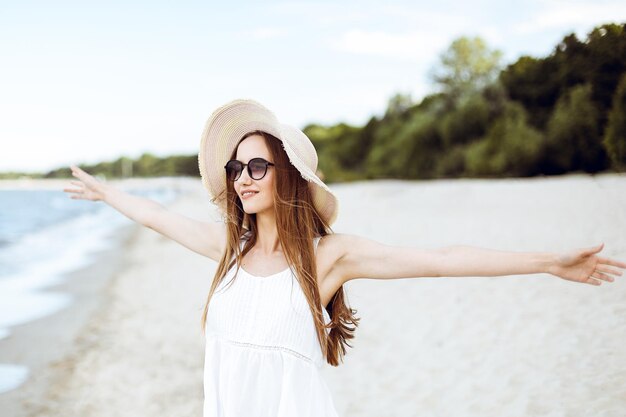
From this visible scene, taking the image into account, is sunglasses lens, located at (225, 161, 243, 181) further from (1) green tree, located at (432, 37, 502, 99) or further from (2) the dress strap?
(1) green tree, located at (432, 37, 502, 99)

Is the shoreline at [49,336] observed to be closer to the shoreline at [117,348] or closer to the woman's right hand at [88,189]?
the shoreline at [117,348]

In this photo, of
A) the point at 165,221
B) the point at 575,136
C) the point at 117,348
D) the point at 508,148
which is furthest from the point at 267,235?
the point at 508,148

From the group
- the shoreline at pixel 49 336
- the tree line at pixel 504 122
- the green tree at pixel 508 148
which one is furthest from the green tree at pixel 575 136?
the shoreline at pixel 49 336

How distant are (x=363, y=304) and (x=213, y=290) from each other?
5381 mm

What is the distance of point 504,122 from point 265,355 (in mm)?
21073

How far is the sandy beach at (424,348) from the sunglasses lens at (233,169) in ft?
1.95

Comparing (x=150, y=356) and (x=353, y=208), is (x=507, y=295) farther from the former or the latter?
(x=353, y=208)

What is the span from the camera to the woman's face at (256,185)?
6.04ft

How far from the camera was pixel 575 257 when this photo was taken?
62.7 inches

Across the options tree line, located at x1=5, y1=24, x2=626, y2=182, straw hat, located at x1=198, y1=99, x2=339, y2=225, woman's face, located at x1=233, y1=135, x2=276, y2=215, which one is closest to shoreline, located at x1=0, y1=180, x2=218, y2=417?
straw hat, located at x1=198, y1=99, x2=339, y2=225

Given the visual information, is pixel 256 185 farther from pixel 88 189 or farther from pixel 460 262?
pixel 88 189

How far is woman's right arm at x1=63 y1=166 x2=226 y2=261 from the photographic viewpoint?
2.06 meters

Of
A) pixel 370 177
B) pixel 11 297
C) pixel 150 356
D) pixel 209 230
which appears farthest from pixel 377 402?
pixel 370 177

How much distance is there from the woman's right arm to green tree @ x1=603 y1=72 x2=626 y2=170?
3.51 meters
